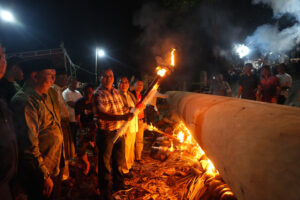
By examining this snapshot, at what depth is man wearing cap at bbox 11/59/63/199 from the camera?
1591 millimetres

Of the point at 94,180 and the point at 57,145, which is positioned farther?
the point at 94,180

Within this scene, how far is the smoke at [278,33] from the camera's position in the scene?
1077 centimetres

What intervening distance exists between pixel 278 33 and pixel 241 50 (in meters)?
5.02

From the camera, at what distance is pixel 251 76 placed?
523cm

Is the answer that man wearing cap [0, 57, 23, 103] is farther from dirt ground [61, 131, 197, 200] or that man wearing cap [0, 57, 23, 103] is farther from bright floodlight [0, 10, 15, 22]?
bright floodlight [0, 10, 15, 22]

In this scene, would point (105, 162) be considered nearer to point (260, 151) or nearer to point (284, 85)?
point (260, 151)

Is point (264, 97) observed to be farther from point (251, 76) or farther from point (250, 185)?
point (250, 185)

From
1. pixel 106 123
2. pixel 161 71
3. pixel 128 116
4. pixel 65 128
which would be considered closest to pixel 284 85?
pixel 161 71

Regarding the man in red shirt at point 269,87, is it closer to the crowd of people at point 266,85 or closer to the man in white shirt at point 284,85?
the crowd of people at point 266,85

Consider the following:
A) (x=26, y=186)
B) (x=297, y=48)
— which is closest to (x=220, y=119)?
(x=26, y=186)

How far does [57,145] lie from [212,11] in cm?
1744

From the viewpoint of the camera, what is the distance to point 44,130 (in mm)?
1909

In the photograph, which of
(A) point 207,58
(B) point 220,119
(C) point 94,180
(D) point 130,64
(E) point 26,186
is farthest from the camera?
(D) point 130,64

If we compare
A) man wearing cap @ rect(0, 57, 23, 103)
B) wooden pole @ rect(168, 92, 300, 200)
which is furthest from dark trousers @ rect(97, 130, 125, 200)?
wooden pole @ rect(168, 92, 300, 200)
